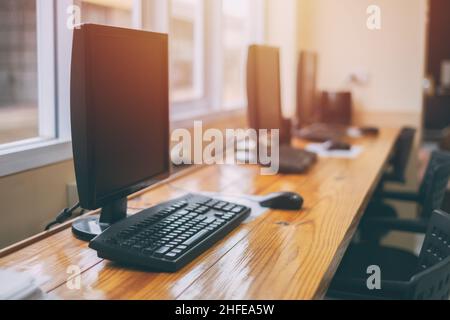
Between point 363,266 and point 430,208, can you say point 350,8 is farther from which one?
point 363,266

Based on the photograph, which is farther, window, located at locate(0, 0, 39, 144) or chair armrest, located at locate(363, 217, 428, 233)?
chair armrest, located at locate(363, 217, 428, 233)

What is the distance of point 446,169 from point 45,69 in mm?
1485

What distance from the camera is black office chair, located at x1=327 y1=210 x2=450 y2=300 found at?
1153 mm

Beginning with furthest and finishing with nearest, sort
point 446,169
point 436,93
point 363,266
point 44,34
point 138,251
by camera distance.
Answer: point 436,93, point 446,169, point 363,266, point 44,34, point 138,251

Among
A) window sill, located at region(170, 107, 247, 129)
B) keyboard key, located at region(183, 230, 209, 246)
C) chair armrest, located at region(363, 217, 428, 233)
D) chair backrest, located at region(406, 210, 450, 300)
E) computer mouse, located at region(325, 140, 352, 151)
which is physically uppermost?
window sill, located at region(170, 107, 247, 129)

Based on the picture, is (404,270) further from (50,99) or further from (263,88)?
(50,99)

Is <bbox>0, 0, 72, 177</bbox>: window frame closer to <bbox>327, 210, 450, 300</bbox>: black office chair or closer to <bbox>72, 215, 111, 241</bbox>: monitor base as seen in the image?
<bbox>72, 215, 111, 241</bbox>: monitor base

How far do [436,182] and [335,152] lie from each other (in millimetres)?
703

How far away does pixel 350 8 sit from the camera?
4.01 m

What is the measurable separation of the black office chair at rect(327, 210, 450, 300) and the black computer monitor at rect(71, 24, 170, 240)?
58 cm

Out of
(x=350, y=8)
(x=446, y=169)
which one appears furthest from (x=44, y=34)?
(x=350, y=8)

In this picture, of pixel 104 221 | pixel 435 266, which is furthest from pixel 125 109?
pixel 435 266

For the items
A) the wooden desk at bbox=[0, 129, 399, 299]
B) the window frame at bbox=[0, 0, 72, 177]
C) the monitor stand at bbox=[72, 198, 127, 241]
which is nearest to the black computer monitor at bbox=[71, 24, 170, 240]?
the monitor stand at bbox=[72, 198, 127, 241]

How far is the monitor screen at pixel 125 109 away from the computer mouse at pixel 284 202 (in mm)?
335
